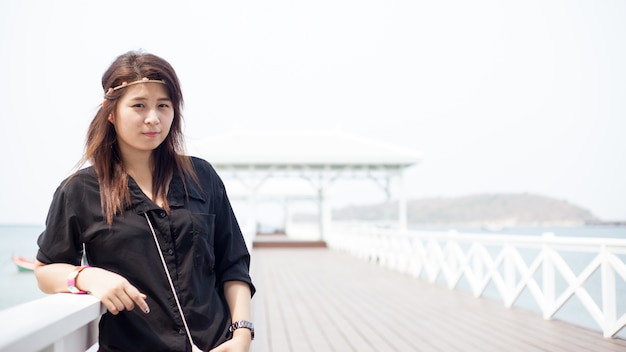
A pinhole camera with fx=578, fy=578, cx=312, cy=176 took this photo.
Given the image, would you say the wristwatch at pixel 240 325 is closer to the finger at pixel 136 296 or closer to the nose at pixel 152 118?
the finger at pixel 136 296

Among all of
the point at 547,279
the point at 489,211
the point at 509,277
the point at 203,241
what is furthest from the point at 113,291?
the point at 489,211

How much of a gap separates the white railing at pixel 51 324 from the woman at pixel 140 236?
6 cm

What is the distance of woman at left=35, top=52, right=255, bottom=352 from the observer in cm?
159

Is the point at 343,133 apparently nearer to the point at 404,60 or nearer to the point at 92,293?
the point at 404,60

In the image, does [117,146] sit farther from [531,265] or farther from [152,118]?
[531,265]

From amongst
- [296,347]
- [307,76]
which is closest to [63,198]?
[296,347]

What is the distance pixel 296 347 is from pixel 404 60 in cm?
3380

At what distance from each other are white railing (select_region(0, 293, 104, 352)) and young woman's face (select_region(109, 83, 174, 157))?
47 centimetres

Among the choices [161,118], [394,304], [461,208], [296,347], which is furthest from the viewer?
[461,208]

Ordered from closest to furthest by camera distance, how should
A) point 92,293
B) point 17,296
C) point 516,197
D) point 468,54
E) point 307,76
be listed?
point 92,293
point 17,296
point 307,76
point 468,54
point 516,197

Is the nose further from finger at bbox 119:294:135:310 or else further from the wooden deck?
the wooden deck

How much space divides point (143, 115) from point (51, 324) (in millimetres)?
696

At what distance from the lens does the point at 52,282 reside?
5.26 feet

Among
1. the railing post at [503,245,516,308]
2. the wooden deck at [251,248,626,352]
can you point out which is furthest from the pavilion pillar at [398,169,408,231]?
the railing post at [503,245,516,308]
